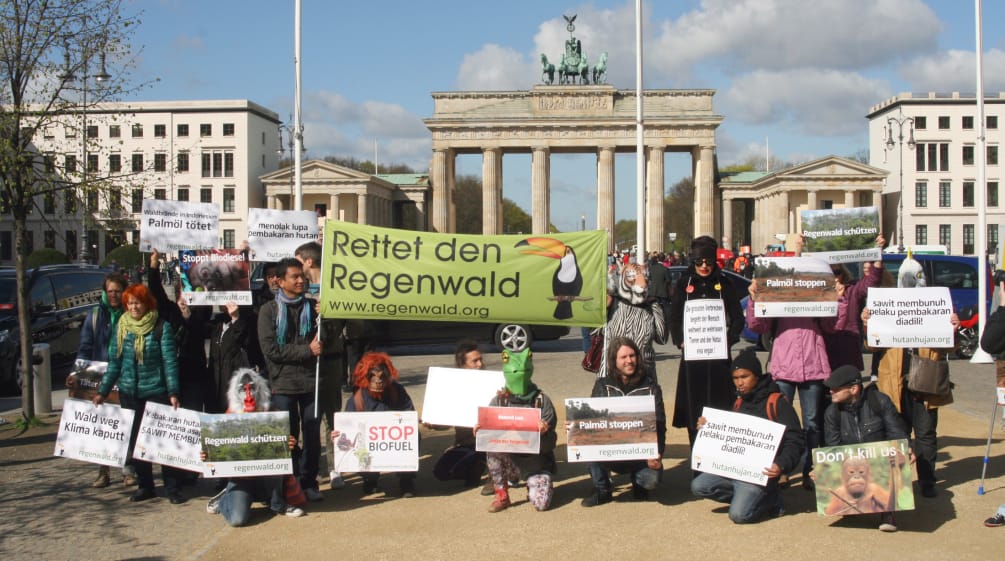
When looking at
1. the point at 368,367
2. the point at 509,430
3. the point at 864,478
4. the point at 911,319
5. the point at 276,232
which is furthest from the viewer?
the point at 276,232

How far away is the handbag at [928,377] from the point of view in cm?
755

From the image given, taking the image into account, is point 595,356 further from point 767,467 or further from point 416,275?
point 767,467

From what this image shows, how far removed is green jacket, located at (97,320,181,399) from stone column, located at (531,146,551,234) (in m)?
64.3

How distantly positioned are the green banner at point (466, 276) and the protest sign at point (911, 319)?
2.35m

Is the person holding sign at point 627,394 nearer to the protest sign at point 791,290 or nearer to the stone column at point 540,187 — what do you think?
the protest sign at point 791,290

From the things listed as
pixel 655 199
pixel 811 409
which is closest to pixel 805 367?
pixel 811 409

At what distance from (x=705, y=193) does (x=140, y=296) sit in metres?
68.1

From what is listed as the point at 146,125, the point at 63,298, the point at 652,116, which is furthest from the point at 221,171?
the point at 63,298

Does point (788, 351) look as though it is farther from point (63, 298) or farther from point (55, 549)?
point (63, 298)

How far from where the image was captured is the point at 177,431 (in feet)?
24.6

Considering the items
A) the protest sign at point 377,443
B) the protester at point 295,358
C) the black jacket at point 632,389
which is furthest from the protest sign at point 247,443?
the black jacket at point 632,389

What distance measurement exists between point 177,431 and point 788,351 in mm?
5105

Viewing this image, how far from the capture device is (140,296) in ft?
25.1

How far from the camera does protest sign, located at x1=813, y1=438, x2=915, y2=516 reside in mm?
6484
